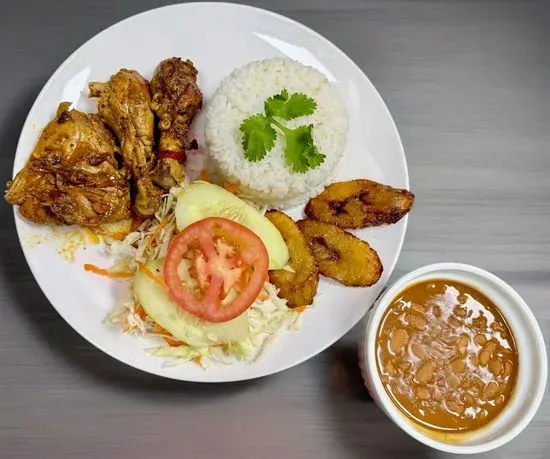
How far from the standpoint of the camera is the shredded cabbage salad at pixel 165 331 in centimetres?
238

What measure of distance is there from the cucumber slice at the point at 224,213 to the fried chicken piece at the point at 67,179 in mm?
265

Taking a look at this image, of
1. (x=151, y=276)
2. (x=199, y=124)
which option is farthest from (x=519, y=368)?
(x=199, y=124)

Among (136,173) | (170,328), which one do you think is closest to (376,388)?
(170,328)

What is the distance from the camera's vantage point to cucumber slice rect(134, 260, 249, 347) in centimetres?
234

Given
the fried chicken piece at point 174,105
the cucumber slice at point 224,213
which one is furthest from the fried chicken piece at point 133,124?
the cucumber slice at point 224,213

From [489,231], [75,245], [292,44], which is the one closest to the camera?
[75,245]

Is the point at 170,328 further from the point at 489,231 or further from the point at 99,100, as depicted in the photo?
the point at 489,231

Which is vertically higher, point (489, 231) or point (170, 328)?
point (170, 328)

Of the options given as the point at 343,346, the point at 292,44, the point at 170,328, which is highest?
the point at 292,44

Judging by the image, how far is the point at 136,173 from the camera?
98.2 inches

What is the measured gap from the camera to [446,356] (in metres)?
2.36

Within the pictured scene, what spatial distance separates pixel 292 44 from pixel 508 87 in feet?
3.70

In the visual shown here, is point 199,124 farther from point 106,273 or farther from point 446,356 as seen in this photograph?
point 446,356

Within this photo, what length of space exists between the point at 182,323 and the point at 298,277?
1.48 feet
